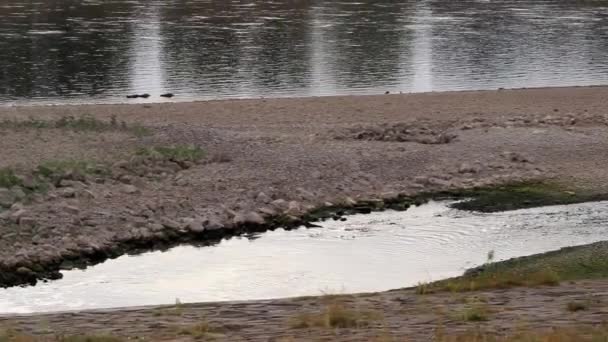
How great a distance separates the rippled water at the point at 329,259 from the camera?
557 inches

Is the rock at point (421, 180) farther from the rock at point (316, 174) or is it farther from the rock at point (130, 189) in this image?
the rock at point (130, 189)

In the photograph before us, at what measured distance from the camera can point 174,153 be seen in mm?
20016

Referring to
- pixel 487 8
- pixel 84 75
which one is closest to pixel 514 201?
pixel 84 75

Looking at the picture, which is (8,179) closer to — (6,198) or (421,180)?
(6,198)

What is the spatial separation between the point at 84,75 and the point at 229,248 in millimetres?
21424

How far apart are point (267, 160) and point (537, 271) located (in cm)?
753

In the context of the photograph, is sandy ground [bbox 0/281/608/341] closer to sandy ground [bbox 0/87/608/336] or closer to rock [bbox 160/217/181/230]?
sandy ground [bbox 0/87/608/336]

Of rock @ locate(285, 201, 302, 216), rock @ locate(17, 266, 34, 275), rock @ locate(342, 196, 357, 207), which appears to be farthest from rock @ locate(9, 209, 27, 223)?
rock @ locate(342, 196, 357, 207)

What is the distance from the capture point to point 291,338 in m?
9.70

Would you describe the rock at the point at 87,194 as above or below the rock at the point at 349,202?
above

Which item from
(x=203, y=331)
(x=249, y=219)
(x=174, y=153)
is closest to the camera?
(x=203, y=331)

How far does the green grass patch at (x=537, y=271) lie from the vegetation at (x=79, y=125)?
9.41 m

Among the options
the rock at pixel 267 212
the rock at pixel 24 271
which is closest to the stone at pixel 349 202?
the rock at pixel 267 212

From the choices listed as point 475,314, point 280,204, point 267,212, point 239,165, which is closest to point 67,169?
point 239,165
